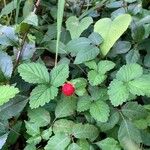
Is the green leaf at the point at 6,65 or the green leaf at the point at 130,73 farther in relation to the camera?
the green leaf at the point at 6,65

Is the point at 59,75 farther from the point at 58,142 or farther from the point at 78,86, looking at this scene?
the point at 58,142

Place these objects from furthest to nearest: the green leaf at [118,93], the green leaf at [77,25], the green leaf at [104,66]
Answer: the green leaf at [77,25], the green leaf at [104,66], the green leaf at [118,93]

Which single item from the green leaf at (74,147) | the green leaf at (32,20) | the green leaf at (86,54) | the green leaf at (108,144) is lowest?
the green leaf at (108,144)

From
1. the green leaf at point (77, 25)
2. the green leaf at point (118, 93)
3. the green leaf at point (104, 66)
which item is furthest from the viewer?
the green leaf at point (77, 25)

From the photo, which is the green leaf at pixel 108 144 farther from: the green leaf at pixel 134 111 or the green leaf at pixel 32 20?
the green leaf at pixel 32 20

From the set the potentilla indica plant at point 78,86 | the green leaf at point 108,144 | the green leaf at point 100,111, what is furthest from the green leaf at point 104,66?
the green leaf at point 108,144

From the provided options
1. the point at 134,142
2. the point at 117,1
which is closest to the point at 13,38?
the point at 117,1

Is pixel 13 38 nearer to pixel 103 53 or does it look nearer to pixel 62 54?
pixel 62 54
